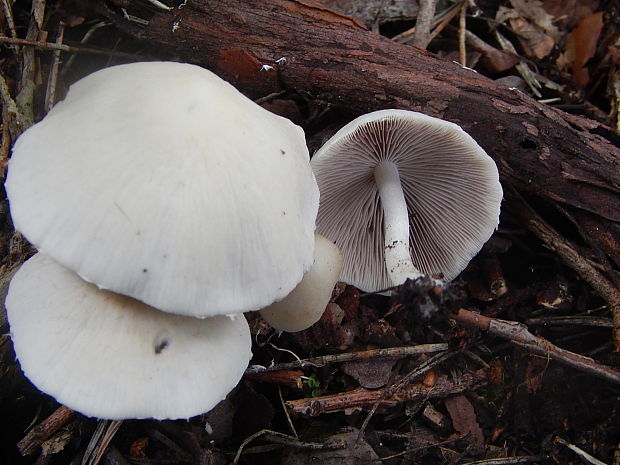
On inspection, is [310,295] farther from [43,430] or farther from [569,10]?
[569,10]

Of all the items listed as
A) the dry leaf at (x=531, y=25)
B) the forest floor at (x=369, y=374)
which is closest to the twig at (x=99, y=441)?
the forest floor at (x=369, y=374)

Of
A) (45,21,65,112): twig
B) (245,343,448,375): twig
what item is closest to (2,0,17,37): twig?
(45,21,65,112): twig

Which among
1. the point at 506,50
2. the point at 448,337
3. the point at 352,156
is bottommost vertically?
the point at 448,337

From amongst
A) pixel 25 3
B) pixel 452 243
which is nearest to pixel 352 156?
pixel 452 243

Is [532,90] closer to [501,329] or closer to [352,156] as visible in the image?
[352,156]

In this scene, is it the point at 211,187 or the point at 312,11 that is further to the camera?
the point at 312,11

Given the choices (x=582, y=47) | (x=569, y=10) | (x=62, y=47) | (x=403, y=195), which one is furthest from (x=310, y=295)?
(x=569, y=10)

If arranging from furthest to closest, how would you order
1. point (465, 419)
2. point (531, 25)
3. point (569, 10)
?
point (569, 10) → point (531, 25) → point (465, 419)
